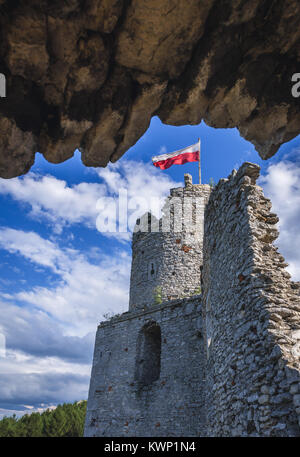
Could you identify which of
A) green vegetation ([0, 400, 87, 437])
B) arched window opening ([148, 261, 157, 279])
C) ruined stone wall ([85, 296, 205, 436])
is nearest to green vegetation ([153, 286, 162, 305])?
arched window opening ([148, 261, 157, 279])

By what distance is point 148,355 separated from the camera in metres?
→ 12.8

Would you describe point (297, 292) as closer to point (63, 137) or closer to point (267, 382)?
point (267, 382)

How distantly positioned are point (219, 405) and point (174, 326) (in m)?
6.48

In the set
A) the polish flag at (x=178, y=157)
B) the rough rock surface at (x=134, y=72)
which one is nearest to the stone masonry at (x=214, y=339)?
the rough rock surface at (x=134, y=72)

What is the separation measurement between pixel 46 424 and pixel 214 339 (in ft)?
71.5

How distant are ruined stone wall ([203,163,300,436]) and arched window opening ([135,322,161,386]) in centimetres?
676

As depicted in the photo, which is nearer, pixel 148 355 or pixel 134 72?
pixel 134 72

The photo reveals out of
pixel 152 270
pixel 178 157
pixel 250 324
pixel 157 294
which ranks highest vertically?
pixel 178 157

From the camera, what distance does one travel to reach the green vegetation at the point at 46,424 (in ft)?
74.0

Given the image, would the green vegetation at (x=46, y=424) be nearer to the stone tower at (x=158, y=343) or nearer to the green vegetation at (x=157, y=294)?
the stone tower at (x=158, y=343)

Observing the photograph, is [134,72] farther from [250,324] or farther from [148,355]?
[148,355]

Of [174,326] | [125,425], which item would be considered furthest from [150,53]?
[125,425]

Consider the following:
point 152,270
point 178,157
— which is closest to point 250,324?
point 152,270

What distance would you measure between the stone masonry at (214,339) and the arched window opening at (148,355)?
4cm
